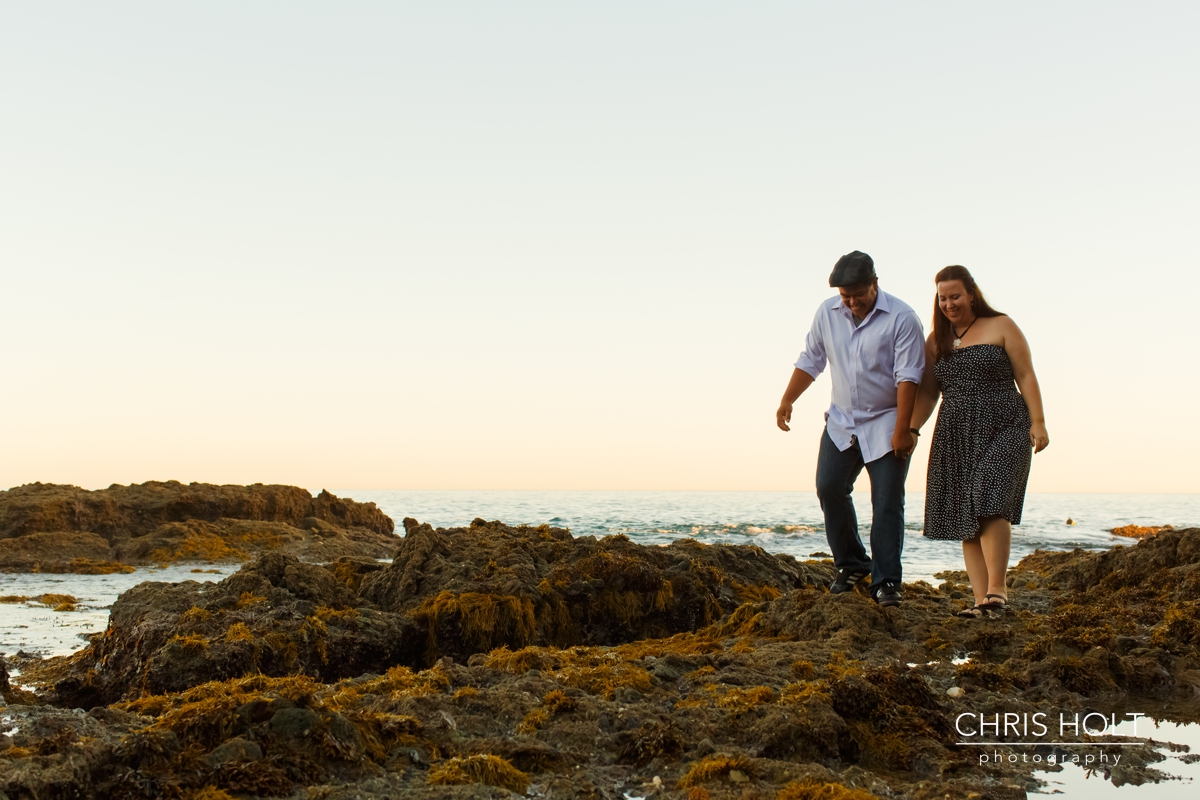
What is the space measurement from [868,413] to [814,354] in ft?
1.96

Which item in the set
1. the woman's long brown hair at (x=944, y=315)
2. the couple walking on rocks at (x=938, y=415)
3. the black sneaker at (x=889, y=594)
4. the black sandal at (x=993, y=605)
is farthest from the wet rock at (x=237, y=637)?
the woman's long brown hair at (x=944, y=315)

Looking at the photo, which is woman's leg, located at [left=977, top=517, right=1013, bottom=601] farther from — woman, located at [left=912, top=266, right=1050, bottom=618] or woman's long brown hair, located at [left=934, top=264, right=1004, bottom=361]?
woman's long brown hair, located at [left=934, top=264, right=1004, bottom=361]

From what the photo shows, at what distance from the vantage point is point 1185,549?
594 cm

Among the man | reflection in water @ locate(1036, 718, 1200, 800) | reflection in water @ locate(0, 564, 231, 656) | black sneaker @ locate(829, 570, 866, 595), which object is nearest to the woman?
the man

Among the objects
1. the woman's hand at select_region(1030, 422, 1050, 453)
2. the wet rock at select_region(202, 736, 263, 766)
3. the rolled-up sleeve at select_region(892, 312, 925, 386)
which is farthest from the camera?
the rolled-up sleeve at select_region(892, 312, 925, 386)

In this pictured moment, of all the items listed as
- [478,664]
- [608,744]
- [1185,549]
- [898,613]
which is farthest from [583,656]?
[1185,549]

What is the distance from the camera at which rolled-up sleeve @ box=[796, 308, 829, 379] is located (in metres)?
5.43

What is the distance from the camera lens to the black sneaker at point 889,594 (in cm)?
487

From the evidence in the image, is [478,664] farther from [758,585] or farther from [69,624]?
[69,624]

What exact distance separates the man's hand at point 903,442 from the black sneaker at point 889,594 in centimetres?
76

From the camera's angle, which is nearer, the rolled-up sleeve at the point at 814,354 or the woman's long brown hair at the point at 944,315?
the woman's long brown hair at the point at 944,315

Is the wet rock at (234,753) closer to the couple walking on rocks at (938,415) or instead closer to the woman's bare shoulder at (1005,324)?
the couple walking on rocks at (938,415)

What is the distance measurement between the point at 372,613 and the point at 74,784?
2.66 m

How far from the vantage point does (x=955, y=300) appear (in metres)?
4.88
